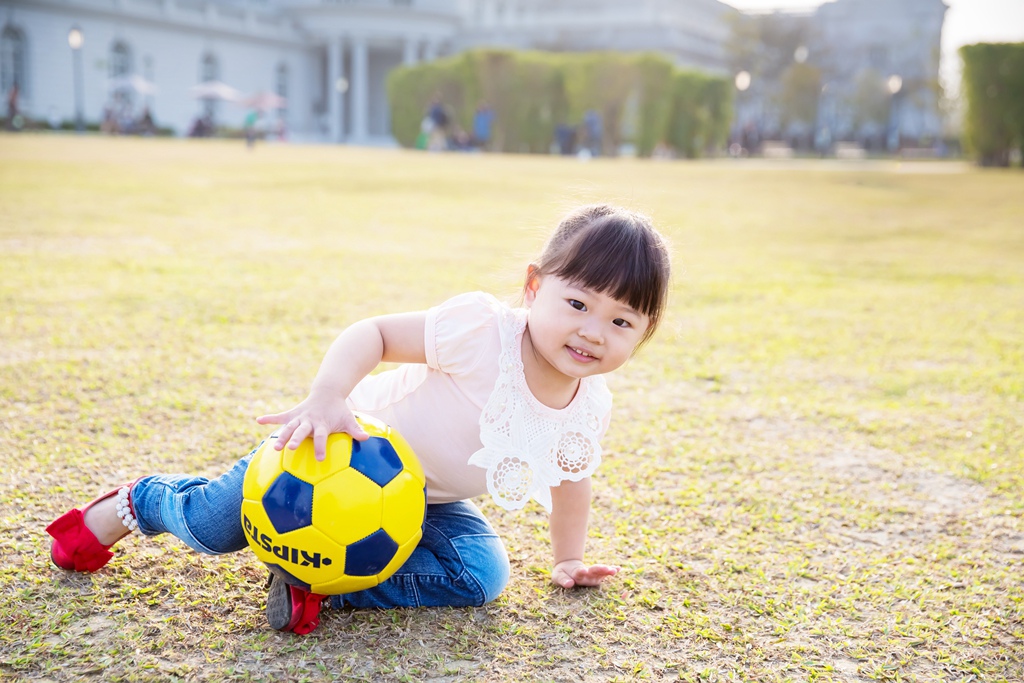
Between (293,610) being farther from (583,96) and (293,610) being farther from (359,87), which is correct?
(359,87)

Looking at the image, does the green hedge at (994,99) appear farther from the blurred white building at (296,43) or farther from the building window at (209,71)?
the building window at (209,71)

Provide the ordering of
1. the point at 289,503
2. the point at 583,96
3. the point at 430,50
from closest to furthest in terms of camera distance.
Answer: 1. the point at 289,503
2. the point at 583,96
3. the point at 430,50

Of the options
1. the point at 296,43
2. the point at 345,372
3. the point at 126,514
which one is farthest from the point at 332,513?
the point at 296,43

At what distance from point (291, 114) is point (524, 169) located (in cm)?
4308

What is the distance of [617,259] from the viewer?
1.99m

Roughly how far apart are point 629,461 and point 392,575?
121cm

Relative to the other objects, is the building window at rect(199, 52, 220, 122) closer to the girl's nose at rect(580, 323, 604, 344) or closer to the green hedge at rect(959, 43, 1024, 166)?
the green hedge at rect(959, 43, 1024, 166)

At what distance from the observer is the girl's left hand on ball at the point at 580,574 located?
2.18m

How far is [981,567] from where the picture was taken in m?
2.40

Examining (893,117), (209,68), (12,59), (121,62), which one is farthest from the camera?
(893,117)

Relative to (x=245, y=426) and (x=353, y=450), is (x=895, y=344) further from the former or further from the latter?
(x=353, y=450)

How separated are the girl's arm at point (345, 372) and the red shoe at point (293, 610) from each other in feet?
1.01

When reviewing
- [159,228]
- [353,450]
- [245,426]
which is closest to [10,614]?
[353,450]

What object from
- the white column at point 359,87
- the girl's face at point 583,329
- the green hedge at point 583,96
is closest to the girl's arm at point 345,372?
the girl's face at point 583,329
